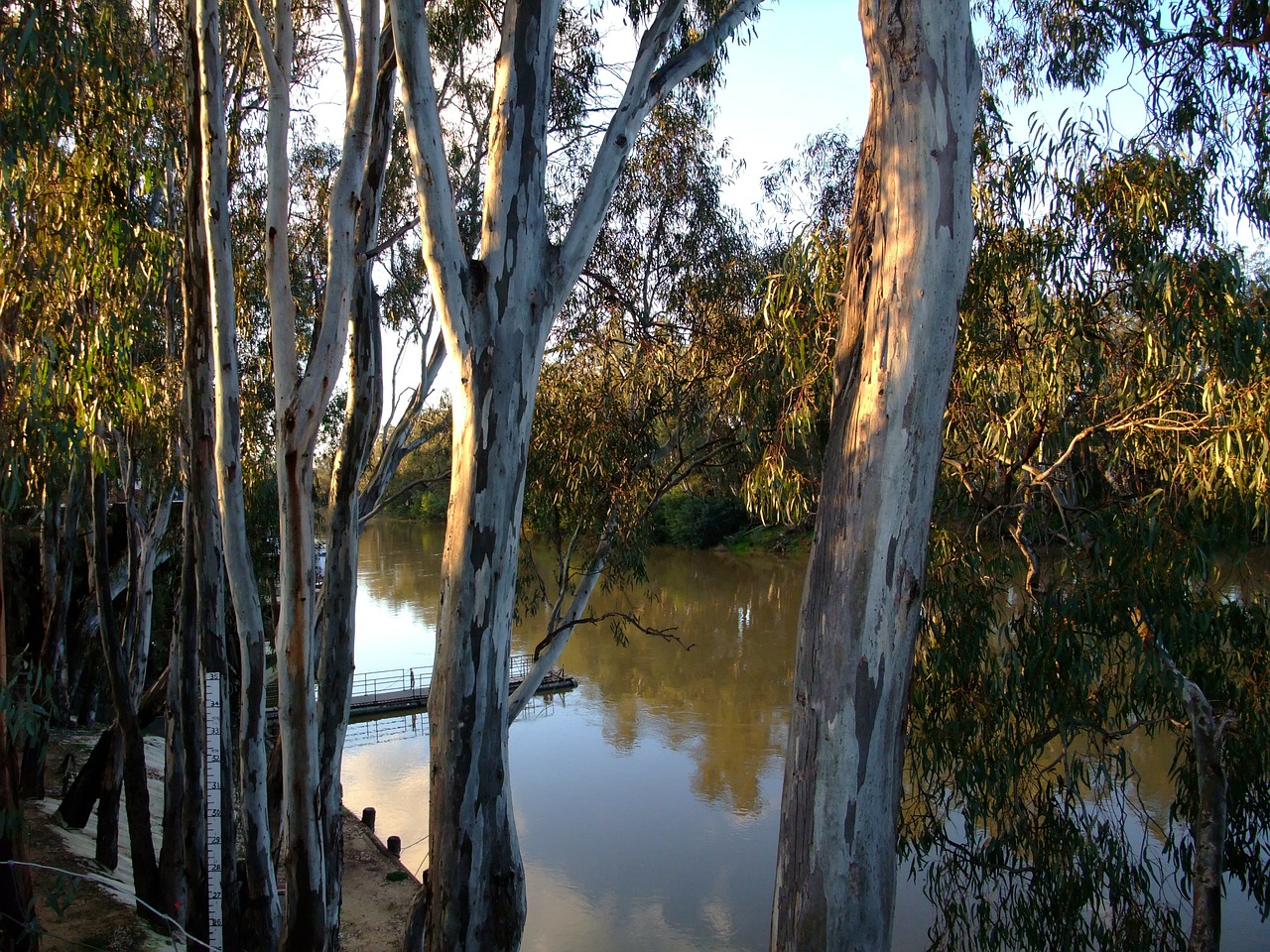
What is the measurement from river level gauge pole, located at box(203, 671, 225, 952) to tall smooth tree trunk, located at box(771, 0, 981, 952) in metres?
2.52

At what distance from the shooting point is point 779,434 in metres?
3.67

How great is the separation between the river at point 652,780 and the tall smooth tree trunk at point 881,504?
4.65 metres

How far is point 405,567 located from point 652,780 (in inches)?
542

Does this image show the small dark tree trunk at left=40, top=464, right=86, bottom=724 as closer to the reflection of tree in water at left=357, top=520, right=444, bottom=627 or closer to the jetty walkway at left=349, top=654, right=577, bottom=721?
the jetty walkway at left=349, top=654, right=577, bottom=721

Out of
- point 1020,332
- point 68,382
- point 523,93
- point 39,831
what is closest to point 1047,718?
point 1020,332

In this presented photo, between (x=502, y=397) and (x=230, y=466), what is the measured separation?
1380 mm

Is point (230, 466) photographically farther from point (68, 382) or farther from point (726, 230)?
point (726, 230)

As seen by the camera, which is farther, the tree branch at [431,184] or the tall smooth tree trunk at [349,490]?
the tall smooth tree trunk at [349,490]

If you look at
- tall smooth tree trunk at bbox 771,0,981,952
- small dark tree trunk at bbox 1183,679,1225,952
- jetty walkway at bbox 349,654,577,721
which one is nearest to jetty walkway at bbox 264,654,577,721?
jetty walkway at bbox 349,654,577,721

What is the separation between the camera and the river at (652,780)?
21.4ft

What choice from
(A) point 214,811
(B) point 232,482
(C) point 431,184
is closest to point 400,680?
(A) point 214,811

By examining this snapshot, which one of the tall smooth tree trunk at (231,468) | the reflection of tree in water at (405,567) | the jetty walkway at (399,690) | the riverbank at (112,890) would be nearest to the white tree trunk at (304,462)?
the tall smooth tree trunk at (231,468)

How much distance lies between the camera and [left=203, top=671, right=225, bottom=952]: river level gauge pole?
12.3ft

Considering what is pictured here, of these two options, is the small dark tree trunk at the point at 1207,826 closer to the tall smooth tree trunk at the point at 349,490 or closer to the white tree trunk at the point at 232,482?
the tall smooth tree trunk at the point at 349,490
